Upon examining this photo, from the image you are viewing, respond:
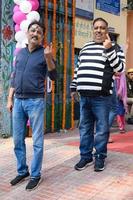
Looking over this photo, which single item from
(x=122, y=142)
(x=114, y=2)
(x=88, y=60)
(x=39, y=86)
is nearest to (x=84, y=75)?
(x=88, y=60)

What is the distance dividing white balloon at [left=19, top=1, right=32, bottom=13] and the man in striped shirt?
95.1 inches

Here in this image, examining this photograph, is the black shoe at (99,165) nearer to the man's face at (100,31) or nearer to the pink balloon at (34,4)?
the man's face at (100,31)

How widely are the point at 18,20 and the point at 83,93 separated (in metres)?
2.83

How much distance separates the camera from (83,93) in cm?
584

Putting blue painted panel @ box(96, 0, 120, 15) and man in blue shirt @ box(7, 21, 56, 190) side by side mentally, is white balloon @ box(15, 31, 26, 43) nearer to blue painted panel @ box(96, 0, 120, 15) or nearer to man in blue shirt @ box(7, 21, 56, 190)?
man in blue shirt @ box(7, 21, 56, 190)

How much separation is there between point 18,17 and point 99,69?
2.89m

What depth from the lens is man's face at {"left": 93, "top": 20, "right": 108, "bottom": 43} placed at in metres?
5.72

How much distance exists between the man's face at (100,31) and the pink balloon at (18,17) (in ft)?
8.35

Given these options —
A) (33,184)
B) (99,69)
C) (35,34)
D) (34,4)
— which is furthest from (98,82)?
(34,4)

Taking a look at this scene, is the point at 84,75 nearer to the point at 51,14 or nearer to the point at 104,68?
the point at 104,68

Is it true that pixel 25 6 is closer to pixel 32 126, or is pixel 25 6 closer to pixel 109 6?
pixel 32 126

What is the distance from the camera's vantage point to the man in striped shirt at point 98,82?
18.7 ft

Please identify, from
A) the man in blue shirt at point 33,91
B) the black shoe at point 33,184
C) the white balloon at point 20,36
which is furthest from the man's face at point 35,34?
the white balloon at point 20,36

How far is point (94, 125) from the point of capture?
6109mm
